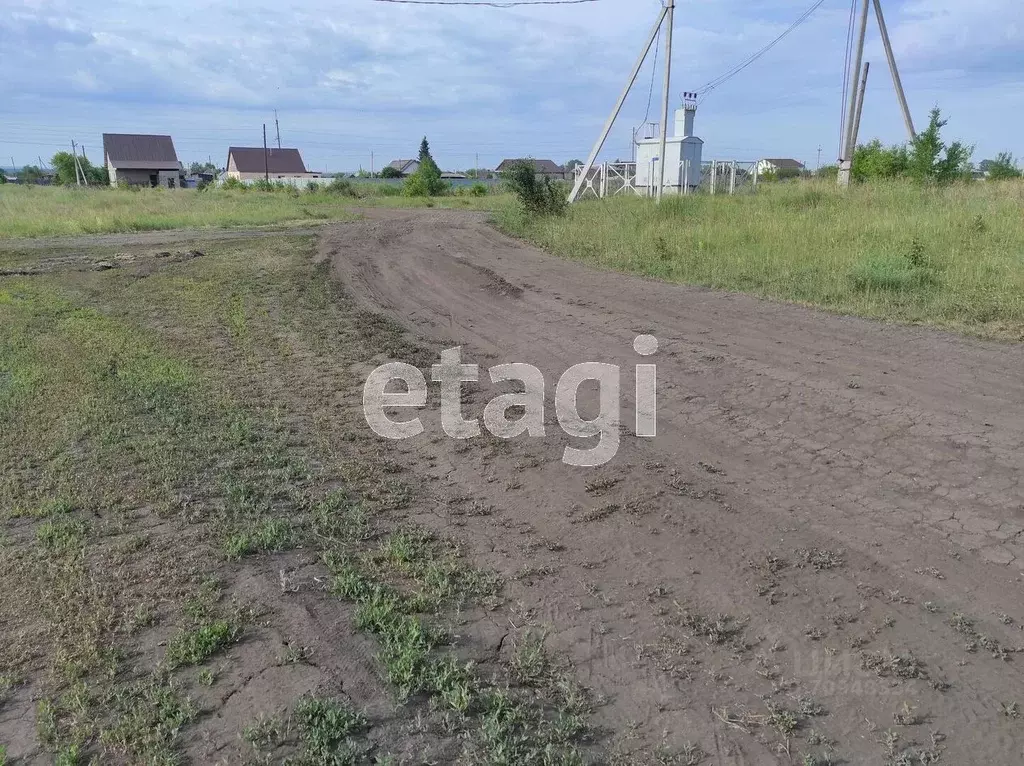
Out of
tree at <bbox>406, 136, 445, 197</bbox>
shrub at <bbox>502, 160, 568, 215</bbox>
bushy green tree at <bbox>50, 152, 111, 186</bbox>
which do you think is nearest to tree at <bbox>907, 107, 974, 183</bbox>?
shrub at <bbox>502, 160, 568, 215</bbox>

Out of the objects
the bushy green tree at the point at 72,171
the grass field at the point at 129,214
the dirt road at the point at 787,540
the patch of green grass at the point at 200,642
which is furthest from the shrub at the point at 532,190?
the bushy green tree at the point at 72,171

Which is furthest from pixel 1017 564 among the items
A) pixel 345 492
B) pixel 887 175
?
pixel 887 175

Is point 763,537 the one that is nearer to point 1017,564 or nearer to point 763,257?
point 1017,564

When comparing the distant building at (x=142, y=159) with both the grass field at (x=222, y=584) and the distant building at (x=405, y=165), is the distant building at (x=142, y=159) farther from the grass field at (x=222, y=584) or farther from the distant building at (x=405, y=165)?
the grass field at (x=222, y=584)

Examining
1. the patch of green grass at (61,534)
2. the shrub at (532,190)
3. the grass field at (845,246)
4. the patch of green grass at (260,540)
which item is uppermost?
the shrub at (532,190)

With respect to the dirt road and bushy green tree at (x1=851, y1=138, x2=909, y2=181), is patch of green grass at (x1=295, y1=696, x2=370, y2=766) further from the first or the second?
bushy green tree at (x1=851, y1=138, x2=909, y2=181)

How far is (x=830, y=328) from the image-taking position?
26.0 feet

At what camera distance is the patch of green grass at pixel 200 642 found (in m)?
3.06

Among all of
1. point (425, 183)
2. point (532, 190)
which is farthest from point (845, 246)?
point (425, 183)

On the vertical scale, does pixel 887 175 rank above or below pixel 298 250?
above

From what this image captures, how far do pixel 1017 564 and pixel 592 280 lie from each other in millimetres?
8338

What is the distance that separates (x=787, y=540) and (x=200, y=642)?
300 centimetres

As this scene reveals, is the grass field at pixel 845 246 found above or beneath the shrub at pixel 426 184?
beneath

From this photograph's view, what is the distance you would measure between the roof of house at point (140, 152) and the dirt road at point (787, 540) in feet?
249
